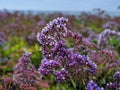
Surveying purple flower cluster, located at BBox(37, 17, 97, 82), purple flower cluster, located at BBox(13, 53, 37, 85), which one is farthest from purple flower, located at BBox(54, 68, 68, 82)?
purple flower cluster, located at BBox(13, 53, 37, 85)

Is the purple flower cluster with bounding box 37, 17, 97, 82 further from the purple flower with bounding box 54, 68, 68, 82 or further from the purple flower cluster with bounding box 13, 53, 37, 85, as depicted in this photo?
the purple flower cluster with bounding box 13, 53, 37, 85

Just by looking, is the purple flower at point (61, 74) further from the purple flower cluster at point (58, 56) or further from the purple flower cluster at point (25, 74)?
the purple flower cluster at point (25, 74)

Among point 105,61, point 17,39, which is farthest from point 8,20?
point 105,61

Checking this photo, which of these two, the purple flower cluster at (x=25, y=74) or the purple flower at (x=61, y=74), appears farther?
the purple flower cluster at (x=25, y=74)

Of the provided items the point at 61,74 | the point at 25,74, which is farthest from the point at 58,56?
the point at 25,74

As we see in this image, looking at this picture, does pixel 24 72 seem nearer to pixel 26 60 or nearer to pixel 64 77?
pixel 26 60

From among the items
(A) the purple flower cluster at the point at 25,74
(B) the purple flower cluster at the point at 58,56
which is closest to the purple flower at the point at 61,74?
(B) the purple flower cluster at the point at 58,56

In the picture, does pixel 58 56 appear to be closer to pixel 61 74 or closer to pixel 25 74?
pixel 61 74

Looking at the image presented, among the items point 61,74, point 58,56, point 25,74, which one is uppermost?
point 58,56

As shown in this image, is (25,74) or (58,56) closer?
(58,56)
